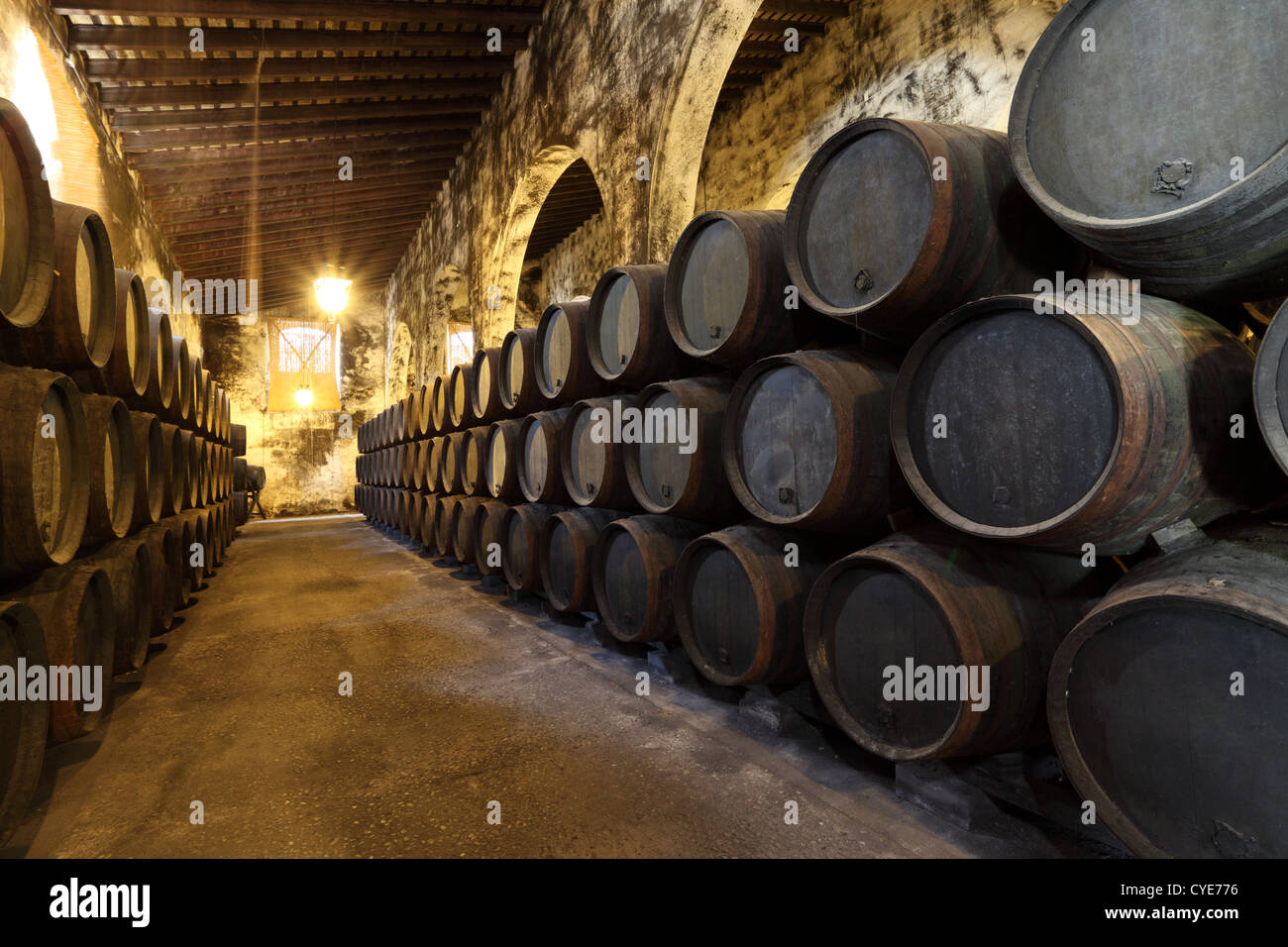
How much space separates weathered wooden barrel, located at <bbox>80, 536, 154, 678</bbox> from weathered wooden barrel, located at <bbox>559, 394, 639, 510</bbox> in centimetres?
227

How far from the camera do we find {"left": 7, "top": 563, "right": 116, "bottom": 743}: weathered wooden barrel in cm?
236

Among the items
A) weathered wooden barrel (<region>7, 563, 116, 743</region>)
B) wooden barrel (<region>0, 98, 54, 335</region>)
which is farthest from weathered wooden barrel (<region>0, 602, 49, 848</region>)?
weathered wooden barrel (<region>7, 563, 116, 743</region>)

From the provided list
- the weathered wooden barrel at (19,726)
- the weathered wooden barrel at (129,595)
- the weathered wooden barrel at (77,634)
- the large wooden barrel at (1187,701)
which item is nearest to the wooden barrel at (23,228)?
the weathered wooden barrel at (19,726)

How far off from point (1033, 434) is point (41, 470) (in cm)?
320

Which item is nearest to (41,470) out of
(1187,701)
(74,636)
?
(74,636)

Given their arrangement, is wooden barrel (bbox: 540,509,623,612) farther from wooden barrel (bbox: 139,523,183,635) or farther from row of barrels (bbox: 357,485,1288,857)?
wooden barrel (bbox: 139,523,183,635)

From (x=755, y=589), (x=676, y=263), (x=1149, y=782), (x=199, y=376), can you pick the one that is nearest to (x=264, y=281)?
(x=199, y=376)

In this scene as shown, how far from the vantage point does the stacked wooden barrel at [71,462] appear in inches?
77.4

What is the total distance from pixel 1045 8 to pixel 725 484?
5.33 m

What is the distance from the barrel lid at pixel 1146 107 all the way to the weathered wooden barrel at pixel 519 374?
344cm

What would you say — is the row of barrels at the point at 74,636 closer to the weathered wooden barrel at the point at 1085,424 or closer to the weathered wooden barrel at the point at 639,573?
the weathered wooden barrel at the point at 639,573

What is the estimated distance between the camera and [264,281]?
15258mm

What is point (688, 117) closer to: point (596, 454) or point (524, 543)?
point (596, 454)
